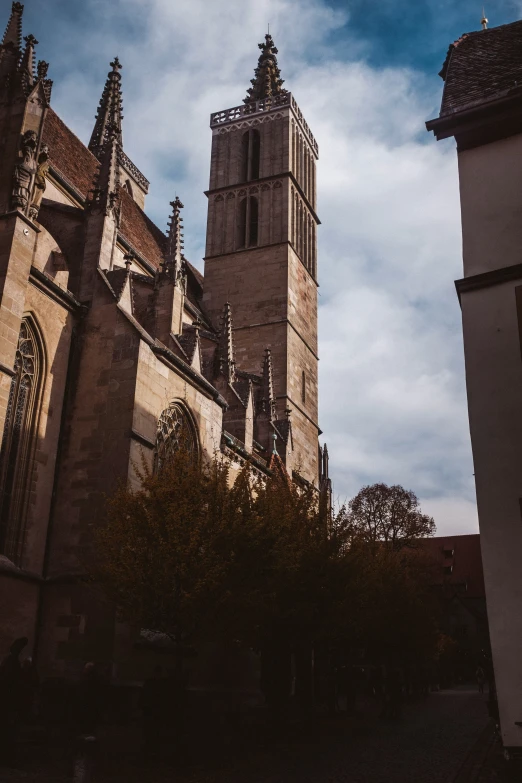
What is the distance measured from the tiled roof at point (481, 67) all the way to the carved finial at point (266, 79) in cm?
2815

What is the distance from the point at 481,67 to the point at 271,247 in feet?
74.6

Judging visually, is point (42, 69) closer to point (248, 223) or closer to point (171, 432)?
point (171, 432)

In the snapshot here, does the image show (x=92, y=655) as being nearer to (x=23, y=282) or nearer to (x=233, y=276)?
(x=23, y=282)

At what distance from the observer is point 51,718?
505 inches

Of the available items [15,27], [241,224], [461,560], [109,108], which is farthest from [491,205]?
[461,560]

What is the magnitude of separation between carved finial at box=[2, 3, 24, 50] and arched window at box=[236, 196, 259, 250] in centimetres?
1674

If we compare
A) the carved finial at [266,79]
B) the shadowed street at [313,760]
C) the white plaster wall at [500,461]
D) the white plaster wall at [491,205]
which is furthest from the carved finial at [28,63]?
the carved finial at [266,79]

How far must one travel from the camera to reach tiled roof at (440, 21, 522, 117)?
38.5 feet

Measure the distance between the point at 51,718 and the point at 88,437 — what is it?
17.6 ft

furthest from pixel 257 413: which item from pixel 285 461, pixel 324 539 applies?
pixel 324 539

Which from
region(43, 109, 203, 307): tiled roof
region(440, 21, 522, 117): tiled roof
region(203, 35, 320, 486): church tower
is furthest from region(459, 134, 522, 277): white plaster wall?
region(203, 35, 320, 486): church tower

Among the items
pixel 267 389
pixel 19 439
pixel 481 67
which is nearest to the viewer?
pixel 481 67

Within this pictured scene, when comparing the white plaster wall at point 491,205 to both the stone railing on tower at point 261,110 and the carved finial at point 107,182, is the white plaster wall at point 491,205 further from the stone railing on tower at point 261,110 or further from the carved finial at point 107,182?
the stone railing on tower at point 261,110

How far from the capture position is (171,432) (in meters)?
17.6
